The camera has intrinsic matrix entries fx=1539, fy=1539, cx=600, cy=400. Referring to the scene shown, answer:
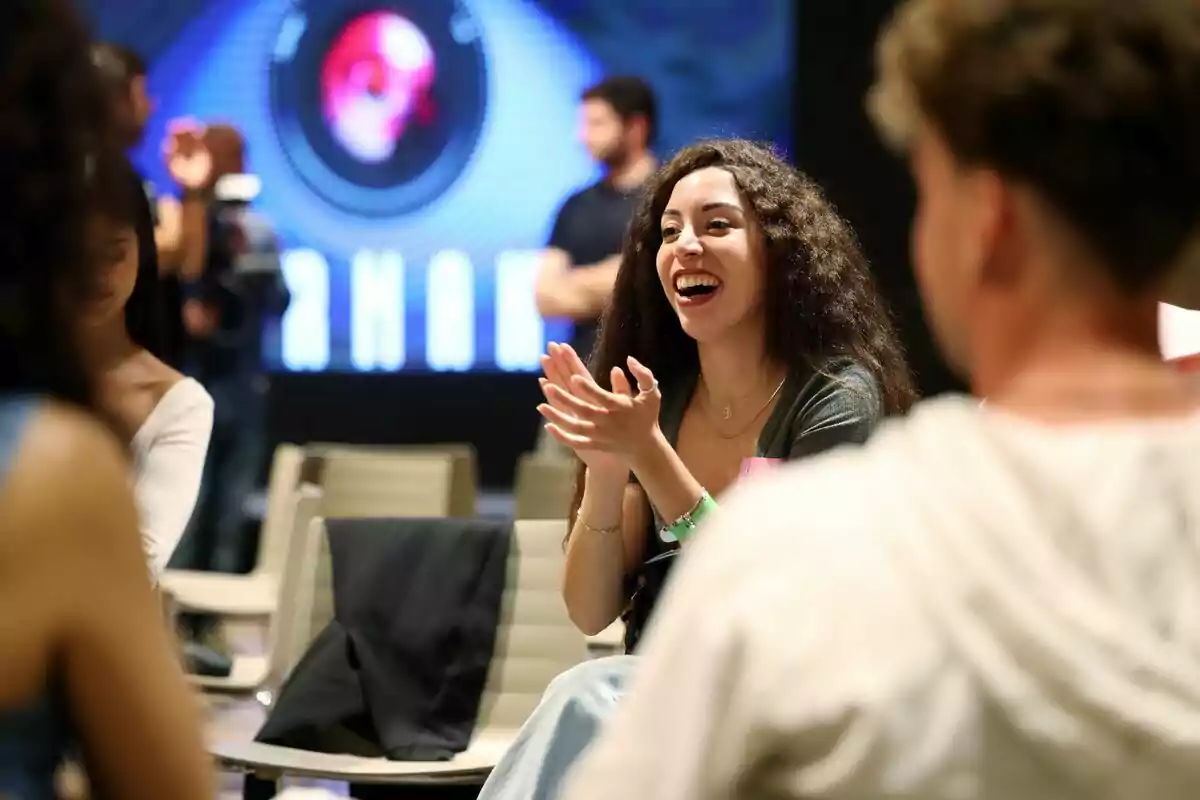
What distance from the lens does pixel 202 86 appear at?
747 cm

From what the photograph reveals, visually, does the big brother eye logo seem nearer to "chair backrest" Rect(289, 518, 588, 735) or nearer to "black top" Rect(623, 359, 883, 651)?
"chair backrest" Rect(289, 518, 588, 735)

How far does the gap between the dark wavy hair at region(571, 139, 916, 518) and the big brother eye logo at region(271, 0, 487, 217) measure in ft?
15.6

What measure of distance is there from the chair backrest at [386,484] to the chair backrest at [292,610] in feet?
3.16

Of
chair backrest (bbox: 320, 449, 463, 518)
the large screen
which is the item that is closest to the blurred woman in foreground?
chair backrest (bbox: 320, 449, 463, 518)

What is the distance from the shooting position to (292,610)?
3.37m

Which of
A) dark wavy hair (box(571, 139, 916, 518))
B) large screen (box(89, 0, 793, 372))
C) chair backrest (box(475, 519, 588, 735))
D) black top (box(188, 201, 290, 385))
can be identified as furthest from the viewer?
large screen (box(89, 0, 793, 372))

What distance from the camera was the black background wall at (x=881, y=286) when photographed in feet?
21.9

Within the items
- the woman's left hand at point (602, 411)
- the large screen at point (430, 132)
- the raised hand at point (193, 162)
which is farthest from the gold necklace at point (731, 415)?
the large screen at point (430, 132)

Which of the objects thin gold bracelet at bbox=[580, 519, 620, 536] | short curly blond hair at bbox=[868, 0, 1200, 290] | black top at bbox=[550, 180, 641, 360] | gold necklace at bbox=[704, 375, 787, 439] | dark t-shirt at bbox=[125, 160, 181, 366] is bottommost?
thin gold bracelet at bbox=[580, 519, 620, 536]

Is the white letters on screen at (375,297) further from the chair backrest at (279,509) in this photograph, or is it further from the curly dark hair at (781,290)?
the curly dark hair at (781,290)

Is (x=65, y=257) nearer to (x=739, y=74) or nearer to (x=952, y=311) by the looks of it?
(x=952, y=311)

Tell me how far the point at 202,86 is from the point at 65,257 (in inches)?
270

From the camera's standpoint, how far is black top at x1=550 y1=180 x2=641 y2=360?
4.85 meters

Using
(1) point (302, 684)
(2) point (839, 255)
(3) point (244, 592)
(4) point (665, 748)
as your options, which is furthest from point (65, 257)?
(3) point (244, 592)
